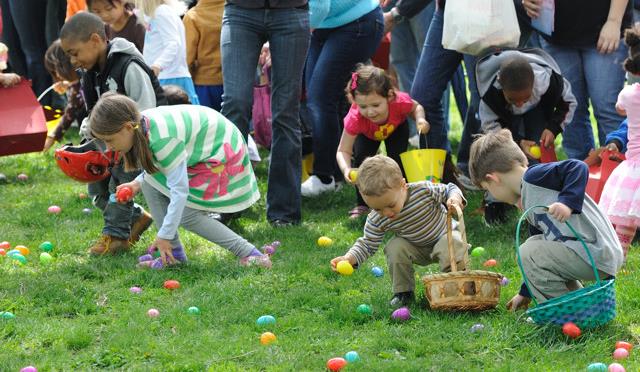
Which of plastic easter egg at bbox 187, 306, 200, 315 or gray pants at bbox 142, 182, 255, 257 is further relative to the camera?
gray pants at bbox 142, 182, 255, 257

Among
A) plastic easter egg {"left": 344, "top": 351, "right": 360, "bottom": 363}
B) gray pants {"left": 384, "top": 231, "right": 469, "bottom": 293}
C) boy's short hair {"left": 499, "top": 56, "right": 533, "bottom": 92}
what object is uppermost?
boy's short hair {"left": 499, "top": 56, "right": 533, "bottom": 92}

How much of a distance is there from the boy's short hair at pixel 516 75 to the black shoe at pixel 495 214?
83cm

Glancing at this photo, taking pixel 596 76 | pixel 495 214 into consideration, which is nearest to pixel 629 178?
pixel 495 214

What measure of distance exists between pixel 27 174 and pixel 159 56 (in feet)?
5.62

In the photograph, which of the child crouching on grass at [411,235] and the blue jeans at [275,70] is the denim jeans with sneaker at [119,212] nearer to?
the blue jeans at [275,70]

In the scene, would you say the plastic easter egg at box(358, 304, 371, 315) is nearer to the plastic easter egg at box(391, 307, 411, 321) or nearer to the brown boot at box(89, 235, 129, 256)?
the plastic easter egg at box(391, 307, 411, 321)

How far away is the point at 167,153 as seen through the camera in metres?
5.50

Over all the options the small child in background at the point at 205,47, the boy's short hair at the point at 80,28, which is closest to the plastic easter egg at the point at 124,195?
the boy's short hair at the point at 80,28

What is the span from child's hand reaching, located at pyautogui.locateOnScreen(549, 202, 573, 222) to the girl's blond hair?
226cm

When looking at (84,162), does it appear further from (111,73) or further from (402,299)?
(402,299)

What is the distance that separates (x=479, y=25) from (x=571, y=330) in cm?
281

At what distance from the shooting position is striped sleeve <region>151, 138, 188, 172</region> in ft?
18.0

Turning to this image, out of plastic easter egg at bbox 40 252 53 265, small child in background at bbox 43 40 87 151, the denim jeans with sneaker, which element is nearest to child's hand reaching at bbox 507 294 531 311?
the denim jeans with sneaker

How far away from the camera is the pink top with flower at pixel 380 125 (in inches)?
270
